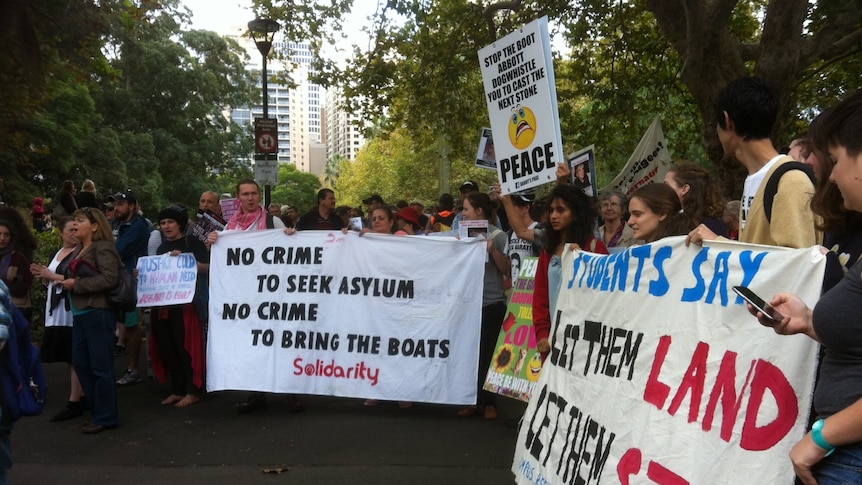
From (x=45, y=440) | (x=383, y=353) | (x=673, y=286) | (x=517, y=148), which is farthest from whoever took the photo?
(x=383, y=353)

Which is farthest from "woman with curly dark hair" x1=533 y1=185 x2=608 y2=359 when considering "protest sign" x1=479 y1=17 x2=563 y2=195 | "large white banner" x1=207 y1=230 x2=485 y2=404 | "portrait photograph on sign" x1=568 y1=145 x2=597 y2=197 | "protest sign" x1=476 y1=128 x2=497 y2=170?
"protest sign" x1=476 y1=128 x2=497 y2=170

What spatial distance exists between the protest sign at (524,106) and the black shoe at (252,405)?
120 inches

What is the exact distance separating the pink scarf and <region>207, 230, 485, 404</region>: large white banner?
0.32 m

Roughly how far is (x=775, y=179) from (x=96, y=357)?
17.2ft

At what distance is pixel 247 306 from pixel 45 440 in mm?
1874

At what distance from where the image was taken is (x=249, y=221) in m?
7.50

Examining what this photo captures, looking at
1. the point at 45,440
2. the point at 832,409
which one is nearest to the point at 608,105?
the point at 45,440

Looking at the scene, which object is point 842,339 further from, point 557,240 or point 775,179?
point 557,240

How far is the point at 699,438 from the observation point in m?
2.70

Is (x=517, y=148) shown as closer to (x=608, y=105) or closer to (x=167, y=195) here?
(x=608, y=105)

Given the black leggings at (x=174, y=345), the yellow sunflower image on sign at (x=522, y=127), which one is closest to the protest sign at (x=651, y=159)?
the yellow sunflower image on sign at (x=522, y=127)

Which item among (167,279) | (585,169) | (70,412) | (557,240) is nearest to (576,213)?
(557,240)

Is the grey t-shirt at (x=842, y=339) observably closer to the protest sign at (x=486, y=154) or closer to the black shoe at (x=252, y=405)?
the black shoe at (x=252, y=405)

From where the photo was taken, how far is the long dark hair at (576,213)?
5.21m
